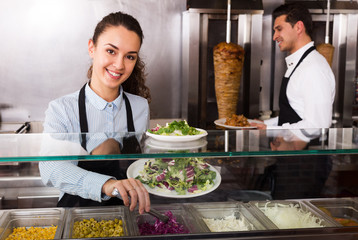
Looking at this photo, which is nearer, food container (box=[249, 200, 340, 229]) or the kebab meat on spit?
food container (box=[249, 200, 340, 229])

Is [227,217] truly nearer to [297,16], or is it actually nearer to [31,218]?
[31,218]

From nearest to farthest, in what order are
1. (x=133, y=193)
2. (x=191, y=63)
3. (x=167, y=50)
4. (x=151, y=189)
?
(x=133, y=193), (x=151, y=189), (x=191, y=63), (x=167, y=50)

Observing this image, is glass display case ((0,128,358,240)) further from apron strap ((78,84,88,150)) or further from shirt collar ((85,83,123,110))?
shirt collar ((85,83,123,110))

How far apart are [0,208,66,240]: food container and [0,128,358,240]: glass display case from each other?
0.02 metres

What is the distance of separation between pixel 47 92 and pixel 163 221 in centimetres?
280

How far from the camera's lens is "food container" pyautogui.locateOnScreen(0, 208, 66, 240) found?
1.64 metres

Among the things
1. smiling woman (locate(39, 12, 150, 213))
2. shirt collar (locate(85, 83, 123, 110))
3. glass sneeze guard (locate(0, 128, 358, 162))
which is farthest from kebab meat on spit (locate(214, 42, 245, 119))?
glass sneeze guard (locate(0, 128, 358, 162))

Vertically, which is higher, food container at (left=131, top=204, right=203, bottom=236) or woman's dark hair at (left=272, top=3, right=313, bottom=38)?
woman's dark hair at (left=272, top=3, right=313, bottom=38)

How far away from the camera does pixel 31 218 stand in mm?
1669

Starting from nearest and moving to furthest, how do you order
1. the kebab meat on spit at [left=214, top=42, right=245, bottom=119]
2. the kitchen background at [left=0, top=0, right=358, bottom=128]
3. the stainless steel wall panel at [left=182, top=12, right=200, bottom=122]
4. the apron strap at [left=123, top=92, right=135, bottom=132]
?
the apron strap at [left=123, top=92, right=135, bottom=132], the kebab meat on spit at [left=214, top=42, right=245, bottom=119], the stainless steel wall panel at [left=182, top=12, right=200, bottom=122], the kitchen background at [left=0, top=0, right=358, bottom=128]

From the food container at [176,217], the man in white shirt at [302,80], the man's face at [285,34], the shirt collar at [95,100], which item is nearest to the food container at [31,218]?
the food container at [176,217]

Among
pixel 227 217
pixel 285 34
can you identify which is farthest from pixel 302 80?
pixel 227 217

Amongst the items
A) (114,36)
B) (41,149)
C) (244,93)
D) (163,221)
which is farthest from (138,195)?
(244,93)

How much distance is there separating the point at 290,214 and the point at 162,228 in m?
0.55
